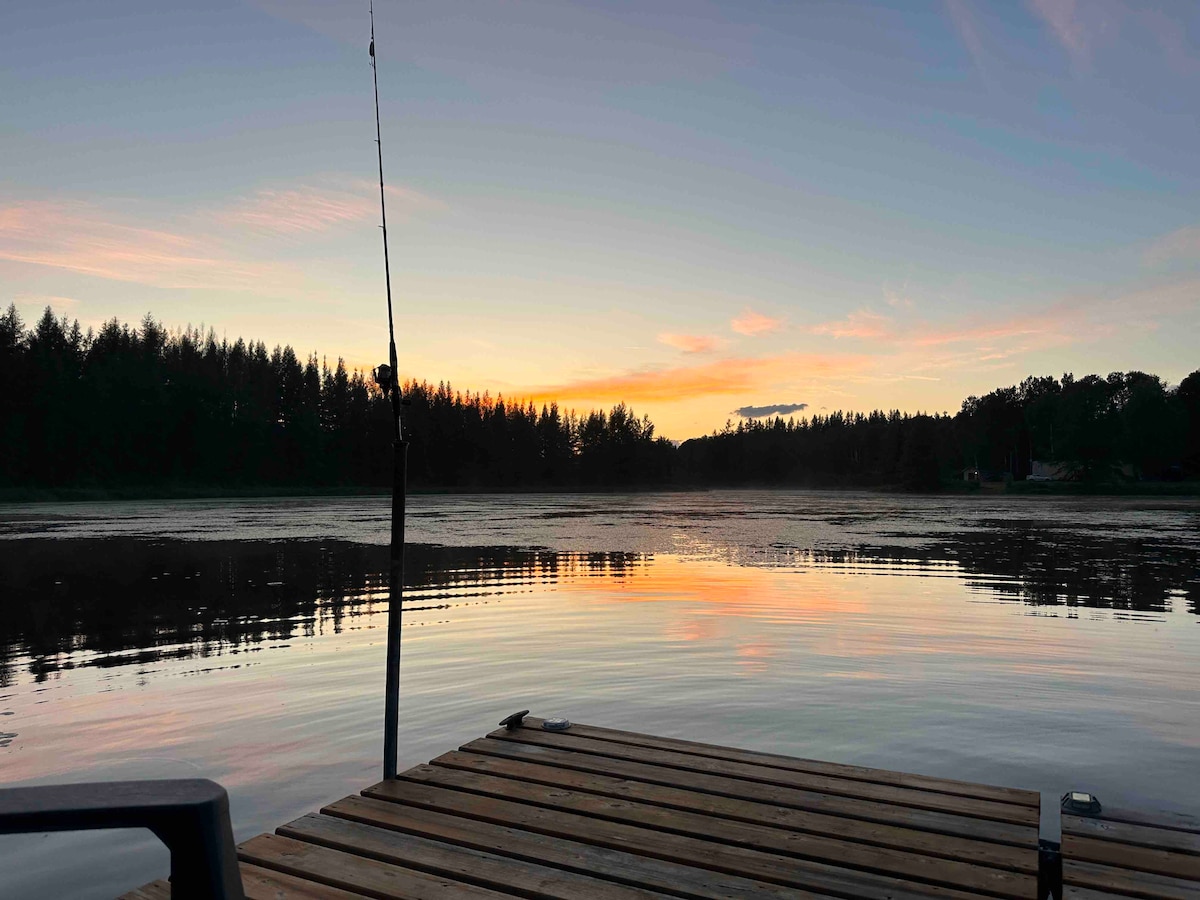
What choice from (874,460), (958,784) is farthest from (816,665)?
(874,460)

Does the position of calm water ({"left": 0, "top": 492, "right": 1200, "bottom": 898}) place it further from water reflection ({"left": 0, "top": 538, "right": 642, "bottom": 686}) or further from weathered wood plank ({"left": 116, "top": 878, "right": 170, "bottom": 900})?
weathered wood plank ({"left": 116, "top": 878, "right": 170, "bottom": 900})

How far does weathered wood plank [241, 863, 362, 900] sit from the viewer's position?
367cm

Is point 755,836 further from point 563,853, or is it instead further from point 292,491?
point 292,491

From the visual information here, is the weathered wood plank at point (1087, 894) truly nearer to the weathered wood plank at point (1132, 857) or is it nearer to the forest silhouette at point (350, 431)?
the weathered wood plank at point (1132, 857)

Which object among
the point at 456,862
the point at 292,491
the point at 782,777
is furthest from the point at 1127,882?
the point at 292,491

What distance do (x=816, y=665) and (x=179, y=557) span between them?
18.4m

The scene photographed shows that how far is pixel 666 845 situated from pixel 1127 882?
2.04 m

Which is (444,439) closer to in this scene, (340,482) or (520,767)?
(340,482)

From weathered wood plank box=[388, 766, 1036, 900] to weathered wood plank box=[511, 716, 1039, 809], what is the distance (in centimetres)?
97

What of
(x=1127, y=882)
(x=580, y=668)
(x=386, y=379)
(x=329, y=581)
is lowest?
(x=580, y=668)

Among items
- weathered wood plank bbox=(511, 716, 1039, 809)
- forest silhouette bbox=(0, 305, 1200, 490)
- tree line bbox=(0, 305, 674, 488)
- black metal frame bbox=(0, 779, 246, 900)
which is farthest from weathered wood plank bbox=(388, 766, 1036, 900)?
forest silhouette bbox=(0, 305, 1200, 490)

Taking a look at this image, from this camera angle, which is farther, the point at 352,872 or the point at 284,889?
the point at 352,872

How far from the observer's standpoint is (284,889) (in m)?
3.73

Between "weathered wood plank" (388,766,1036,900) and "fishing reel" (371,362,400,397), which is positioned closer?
"weathered wood plank" (388,766,1036,900)
